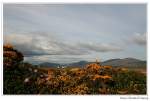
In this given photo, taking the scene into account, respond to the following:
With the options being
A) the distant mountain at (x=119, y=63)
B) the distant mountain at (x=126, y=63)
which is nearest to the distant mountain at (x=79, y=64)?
the distant mountain at (x=119, y=63)

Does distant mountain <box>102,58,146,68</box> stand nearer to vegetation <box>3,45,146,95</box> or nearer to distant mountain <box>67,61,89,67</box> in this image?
vegetation <box>3,45,146,95</box>

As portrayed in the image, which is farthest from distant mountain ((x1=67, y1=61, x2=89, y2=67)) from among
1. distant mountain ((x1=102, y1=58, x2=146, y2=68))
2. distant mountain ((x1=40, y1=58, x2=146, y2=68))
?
distant mountain ((x1=102, y1=58, x2=146, y2=68))

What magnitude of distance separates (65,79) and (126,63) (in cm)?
48

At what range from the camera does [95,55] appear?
10.9ft

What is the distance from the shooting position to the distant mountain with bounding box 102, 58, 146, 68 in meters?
3.29

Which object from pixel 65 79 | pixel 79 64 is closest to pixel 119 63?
pixel 79 64

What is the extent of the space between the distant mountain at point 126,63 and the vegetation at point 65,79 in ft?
0.14

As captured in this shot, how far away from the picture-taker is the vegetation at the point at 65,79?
330 centimetres

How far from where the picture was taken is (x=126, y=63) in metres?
3.30

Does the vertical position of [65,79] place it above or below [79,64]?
below

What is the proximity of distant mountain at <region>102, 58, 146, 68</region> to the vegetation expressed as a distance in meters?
0.04

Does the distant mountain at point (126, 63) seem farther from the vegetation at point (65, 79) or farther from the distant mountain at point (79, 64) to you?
the distant mountain at point (79, 64)

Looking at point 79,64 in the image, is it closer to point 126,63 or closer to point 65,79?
point 65,79

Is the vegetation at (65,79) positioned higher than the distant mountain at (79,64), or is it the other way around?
the distant mountain at (79,64)
